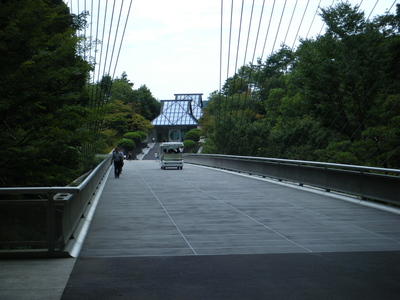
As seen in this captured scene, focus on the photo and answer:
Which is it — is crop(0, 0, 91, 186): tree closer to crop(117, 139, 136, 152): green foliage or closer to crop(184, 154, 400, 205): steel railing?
Result: crop(184, 154, 400, 205): steel railing

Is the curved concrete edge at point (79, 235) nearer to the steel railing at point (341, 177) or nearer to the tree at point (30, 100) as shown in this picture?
the tree at point (30, 100)

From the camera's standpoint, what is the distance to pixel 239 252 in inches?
325

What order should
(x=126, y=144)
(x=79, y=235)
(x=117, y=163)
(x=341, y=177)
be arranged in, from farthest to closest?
(x=126, y=144) → (x=117, y=163) → (x=341, y=177) → (x=79, y=235)

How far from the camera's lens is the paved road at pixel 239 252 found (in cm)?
608

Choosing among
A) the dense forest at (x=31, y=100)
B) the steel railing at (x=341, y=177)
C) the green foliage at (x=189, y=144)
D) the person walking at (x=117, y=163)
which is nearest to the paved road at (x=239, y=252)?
the steel railing at (x=341, y=177)

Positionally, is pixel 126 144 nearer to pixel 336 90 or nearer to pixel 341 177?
pixel 336 90

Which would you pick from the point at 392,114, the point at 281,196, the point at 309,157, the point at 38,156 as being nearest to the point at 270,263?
the point at 38,156

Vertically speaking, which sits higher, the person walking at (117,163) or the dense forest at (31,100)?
the dense forest at (31,100)

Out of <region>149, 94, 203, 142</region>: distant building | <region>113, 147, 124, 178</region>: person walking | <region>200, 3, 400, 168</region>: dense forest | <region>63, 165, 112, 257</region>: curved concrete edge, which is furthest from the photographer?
<region>149, 94, 203, 142</region>: distant building

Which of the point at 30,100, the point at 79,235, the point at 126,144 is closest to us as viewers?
the point at 79,235

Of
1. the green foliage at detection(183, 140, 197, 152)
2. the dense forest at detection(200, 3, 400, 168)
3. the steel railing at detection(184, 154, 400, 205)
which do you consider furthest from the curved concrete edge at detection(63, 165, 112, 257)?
the green foliage at detection(183, 140, 197, 152)

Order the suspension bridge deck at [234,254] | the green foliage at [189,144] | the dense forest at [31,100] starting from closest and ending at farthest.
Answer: the suspension bridge deck at [234,254] < the dense forest at [31,100] < the green foliage at [189,144]

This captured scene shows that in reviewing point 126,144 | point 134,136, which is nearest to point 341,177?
point 126,144

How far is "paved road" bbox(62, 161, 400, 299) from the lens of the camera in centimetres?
608
